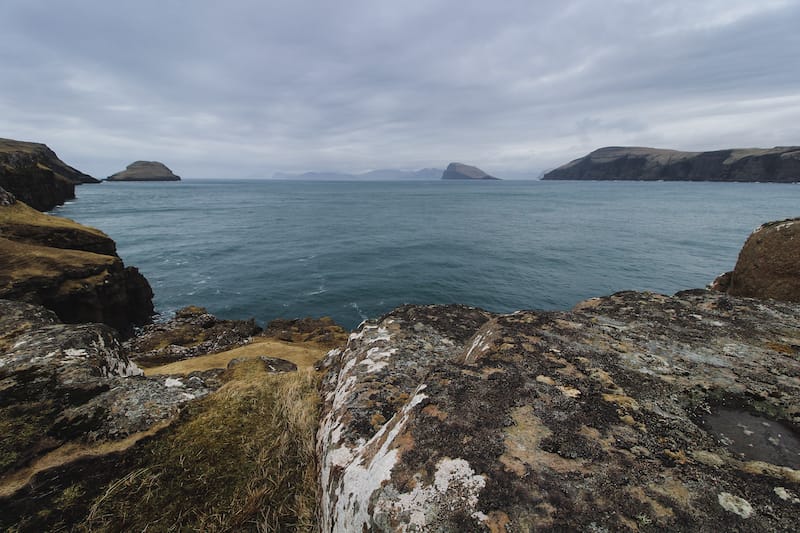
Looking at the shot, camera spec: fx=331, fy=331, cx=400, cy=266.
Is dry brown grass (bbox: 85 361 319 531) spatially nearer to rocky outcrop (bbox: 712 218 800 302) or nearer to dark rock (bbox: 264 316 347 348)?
rocky outcrop (bbox: 712 218 800 302)

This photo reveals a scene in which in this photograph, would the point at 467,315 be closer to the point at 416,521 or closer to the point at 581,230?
the point at 416,521

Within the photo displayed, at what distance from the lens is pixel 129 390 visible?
6031mm

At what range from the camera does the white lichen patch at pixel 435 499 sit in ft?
8.77

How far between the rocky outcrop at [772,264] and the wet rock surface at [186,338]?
23.8 m

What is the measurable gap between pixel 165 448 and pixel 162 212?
117 metres

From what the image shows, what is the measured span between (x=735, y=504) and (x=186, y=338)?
27.5 m

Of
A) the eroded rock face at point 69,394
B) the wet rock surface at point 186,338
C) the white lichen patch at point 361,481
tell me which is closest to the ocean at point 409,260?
the wet rock surface at point 186,338

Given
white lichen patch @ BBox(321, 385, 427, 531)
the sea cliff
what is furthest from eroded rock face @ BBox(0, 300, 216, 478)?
white lichen patch @ BBox(321, 385, 427, 531)

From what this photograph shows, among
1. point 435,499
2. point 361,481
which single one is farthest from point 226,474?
point 435,499

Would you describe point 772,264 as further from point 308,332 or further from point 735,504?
point 308,332

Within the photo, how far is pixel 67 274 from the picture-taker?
21703 mm

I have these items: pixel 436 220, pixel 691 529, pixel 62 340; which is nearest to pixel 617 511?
pixel 691 529

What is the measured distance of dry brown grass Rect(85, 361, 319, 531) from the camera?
4078 millimetres

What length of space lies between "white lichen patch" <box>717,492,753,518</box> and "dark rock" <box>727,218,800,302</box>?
29.6 feet
